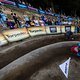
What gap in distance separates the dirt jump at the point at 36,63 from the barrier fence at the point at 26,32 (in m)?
1.50

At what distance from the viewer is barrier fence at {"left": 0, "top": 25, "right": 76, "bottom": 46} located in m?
20.0

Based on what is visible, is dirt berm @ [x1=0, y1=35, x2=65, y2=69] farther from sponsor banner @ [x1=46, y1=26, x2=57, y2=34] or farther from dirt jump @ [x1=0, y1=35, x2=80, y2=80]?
sponsor banner @ [x1=46, y1=26, x2=57, y2=34]

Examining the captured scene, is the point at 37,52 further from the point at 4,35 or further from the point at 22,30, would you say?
the point at 22,30

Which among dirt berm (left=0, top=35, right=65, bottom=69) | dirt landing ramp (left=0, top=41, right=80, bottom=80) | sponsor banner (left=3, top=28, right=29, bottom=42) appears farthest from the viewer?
sponsor banner (left=3, top=28, right=29, bottom=42)

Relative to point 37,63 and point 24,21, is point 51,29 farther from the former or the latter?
point 37,63

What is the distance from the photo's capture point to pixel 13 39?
21.2 metres

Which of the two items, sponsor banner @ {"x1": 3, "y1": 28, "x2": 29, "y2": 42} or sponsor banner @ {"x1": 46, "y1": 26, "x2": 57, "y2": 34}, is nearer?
sponsor banner @ {"x1": 3, "y1": 28, "x2": 29, "y2": 42}

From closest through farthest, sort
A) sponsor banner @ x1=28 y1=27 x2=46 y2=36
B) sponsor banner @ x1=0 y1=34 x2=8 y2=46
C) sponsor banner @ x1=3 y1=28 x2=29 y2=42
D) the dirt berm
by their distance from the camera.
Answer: the dirt berm → sponsor banner @ x1=0 y1=34 x2=8 y2=46 → sponsor banner @ x1=3 y1=28 x2=29 y2=42 → sponsor banner @ x1=28 y1=27 x2=46 y2=36

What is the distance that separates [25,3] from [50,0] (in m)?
7.93

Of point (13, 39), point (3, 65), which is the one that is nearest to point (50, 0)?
point (13, 39)

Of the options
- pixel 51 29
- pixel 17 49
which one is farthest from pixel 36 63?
pixel 51 29

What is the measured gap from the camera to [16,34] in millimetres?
21891

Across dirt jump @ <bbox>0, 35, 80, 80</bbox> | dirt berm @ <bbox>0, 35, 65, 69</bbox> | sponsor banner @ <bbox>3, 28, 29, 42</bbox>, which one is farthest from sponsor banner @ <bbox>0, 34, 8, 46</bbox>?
dirt jump @ <bbox>0, 35, 80, 80</bbox>

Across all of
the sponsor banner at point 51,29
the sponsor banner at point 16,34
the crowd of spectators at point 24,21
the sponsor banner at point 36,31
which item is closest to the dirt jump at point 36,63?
the sponsor banner at point 16,34
